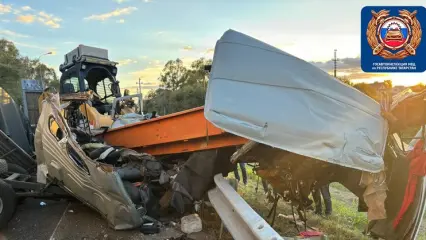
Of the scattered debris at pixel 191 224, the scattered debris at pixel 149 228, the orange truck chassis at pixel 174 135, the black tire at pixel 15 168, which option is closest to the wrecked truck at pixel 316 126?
the orange truck chassis at pixel 174 135

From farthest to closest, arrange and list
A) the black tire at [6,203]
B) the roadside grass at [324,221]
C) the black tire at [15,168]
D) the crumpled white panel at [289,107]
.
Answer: the black tire at [15,168]
the roadside grass at [324,221]
the black tire at [6,203]
the crumpled white panel at [289,107]

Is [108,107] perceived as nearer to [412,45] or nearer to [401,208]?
[412,45]

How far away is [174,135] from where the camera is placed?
191 inches

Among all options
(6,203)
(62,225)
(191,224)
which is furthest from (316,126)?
(6,203)

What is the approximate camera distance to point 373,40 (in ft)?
23.0

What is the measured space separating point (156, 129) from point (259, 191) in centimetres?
291

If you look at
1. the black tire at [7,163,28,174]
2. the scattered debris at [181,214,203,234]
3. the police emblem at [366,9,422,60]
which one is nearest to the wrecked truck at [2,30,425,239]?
the scattered debris at [181,214,203,234]

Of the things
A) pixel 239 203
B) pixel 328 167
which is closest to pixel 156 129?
pixel 239 203

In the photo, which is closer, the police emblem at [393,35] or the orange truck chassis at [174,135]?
the orange truck chassis at [174,135]

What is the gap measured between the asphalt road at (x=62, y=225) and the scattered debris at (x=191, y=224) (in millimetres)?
99

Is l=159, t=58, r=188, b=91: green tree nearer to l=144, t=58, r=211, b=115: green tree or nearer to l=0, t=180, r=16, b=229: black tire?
l=144, t=58, r=211, b=115: green tree

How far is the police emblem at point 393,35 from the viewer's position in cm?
675

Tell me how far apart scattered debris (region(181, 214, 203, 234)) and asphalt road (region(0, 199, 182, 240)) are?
0.33ft

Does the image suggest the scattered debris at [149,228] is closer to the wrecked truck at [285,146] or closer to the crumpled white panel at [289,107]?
the wrecked truck at [285,146]
